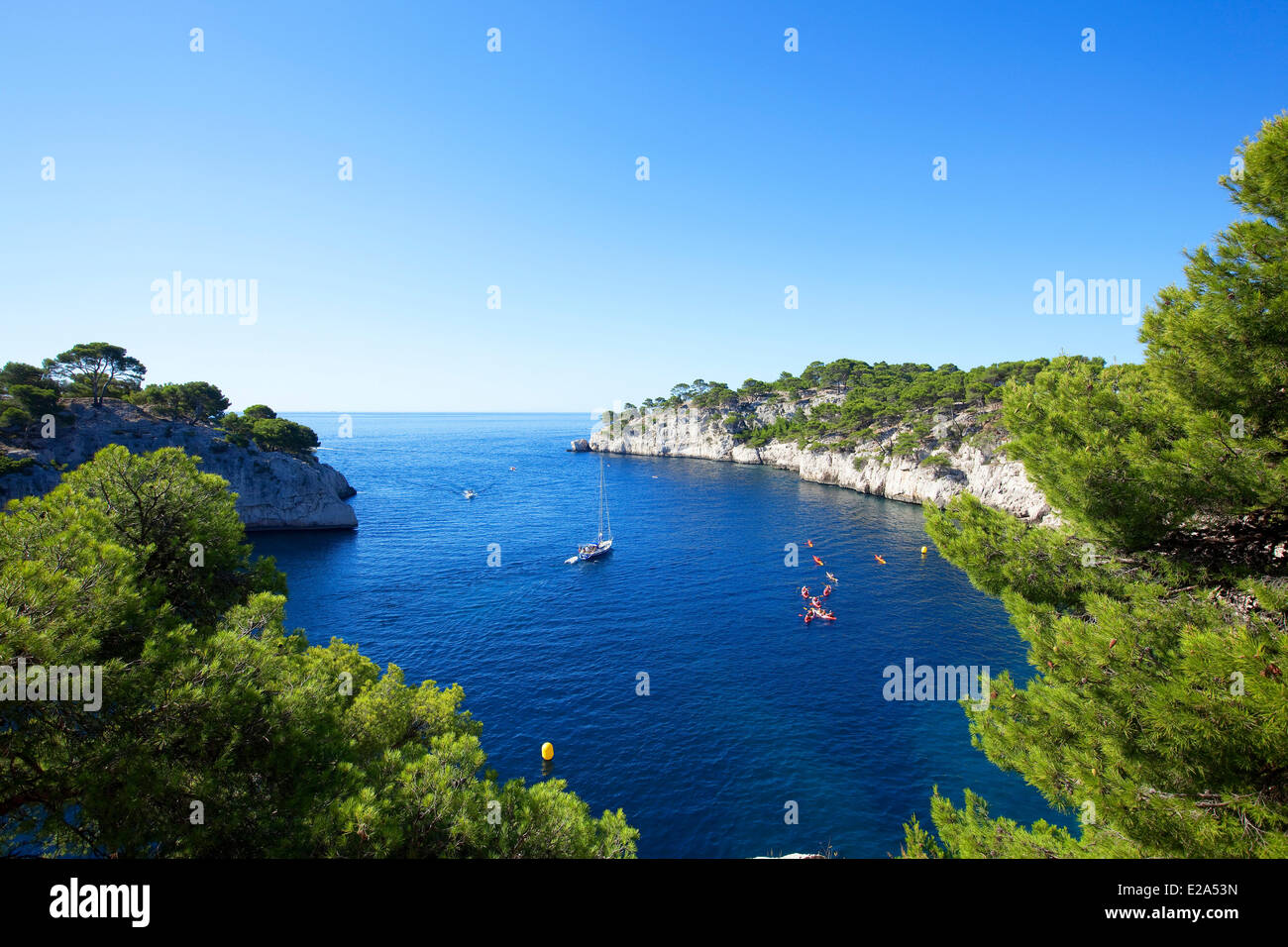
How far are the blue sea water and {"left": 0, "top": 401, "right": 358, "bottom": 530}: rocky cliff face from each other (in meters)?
3.41

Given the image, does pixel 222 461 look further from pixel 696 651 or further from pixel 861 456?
pixel 861 456

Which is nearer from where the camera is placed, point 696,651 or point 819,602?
point 696,651

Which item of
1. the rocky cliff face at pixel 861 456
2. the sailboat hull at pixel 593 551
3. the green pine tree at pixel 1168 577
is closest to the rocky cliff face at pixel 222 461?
the sailboat hull at pixel 593 551

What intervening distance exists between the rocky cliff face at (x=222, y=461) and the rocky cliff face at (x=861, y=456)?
69888mm

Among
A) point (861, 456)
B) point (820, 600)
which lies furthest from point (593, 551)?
point (861, 456)

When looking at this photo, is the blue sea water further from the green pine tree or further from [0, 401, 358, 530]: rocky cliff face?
the green pine tree

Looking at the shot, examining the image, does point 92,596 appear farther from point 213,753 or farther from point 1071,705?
point 1071,705

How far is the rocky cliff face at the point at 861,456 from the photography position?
2581 inches

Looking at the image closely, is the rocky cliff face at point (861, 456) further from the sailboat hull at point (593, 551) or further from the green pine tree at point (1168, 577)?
the sailboat hull at point (593, 551)

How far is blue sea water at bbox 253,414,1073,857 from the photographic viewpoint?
2302 centimetres

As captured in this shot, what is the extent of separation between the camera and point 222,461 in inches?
2400

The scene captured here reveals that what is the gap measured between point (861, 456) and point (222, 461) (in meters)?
90.6

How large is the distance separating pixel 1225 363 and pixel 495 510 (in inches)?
3113

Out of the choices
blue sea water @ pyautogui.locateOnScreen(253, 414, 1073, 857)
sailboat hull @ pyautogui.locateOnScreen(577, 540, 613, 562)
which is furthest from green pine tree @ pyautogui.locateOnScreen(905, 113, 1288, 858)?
sailboat hull @ pyautogui.locateOnScreen(577, 540, 613, 562)
